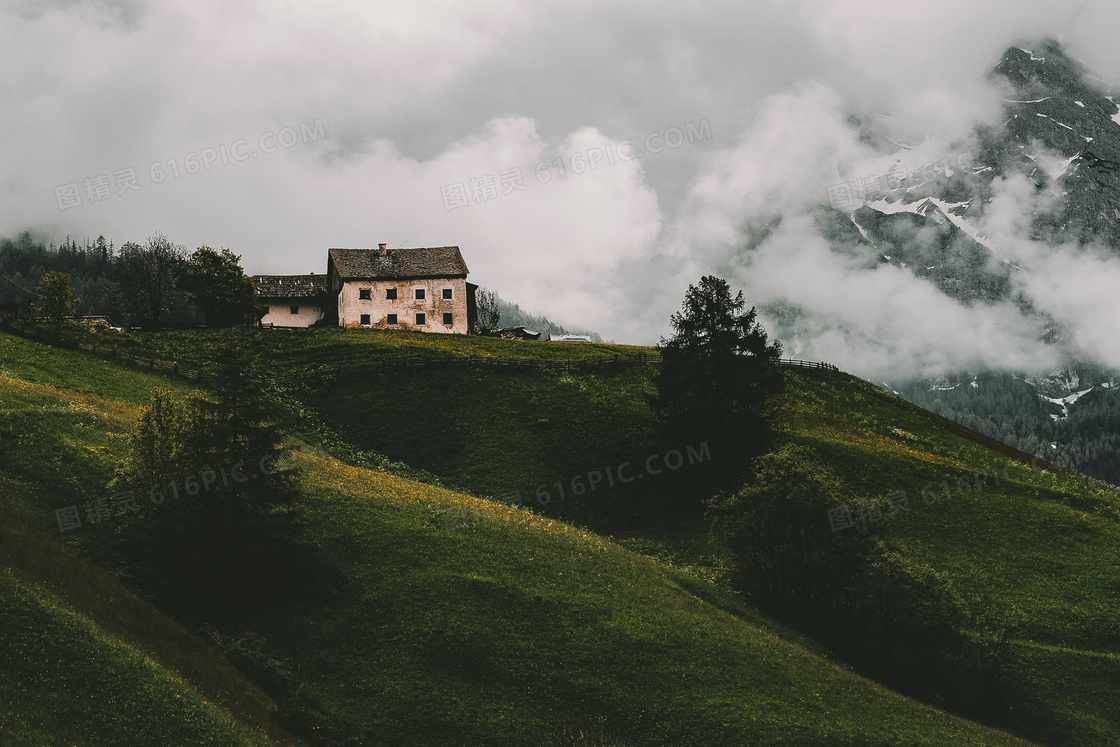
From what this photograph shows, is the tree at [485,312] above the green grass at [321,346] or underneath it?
above

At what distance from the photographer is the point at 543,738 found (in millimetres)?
32781

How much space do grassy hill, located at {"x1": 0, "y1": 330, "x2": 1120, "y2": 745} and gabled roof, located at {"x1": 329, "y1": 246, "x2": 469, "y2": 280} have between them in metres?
43.4

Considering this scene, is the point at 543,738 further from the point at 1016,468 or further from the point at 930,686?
the point at 1016,468

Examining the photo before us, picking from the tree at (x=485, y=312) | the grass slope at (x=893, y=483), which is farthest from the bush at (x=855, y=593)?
the tree at (x=485, y=312)

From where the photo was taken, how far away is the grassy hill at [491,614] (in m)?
31.2

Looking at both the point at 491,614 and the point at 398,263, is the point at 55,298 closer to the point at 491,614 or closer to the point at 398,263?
the point at 398,263

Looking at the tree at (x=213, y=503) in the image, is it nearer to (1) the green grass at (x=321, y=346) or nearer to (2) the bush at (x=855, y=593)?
(2) the bush at (x=855, y=593)

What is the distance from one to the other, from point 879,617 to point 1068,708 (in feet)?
31.9

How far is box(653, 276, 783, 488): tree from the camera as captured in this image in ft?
215

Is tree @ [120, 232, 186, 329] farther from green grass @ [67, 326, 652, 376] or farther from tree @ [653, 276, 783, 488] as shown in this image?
tree @ [653, 276, 783, 488]

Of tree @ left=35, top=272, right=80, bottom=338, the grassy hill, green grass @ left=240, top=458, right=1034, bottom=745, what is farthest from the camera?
tree @ left=35, top=272, right=80, bottom=338

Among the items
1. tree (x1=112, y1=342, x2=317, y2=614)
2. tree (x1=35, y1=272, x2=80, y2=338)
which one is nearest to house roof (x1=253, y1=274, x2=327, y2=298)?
tree (x1=35, y1=272, x2=80, y2=338)

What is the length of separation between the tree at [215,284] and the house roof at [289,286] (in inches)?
383

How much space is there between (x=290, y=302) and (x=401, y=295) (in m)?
15.3
